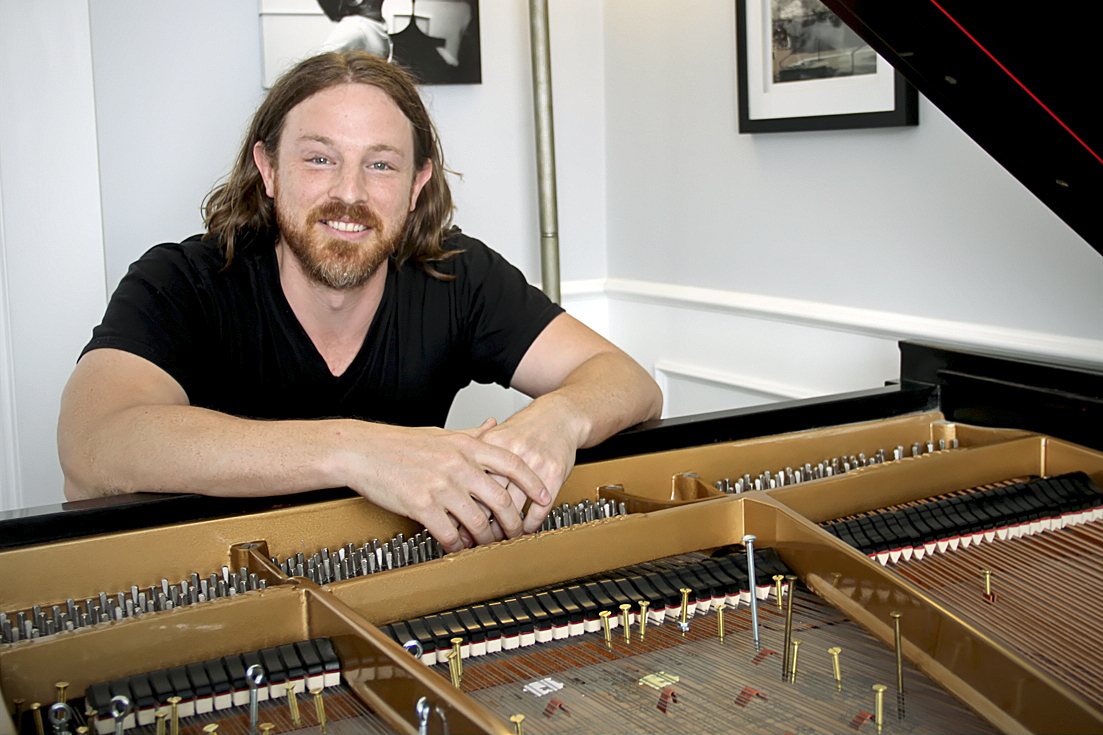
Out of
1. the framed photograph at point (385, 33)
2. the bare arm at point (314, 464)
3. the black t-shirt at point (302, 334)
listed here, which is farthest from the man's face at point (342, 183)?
the framed photograph at point (385, 33)

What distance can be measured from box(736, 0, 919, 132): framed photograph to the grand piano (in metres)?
0.82

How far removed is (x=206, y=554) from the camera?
1.37 meters

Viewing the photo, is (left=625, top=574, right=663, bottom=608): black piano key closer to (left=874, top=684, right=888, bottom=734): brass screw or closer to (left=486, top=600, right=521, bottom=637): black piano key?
(left=486, top=600, right=521, bottom=637): black piano key

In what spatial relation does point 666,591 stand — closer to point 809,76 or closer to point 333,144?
point 333,144

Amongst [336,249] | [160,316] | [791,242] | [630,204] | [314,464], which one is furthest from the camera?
[630,204]

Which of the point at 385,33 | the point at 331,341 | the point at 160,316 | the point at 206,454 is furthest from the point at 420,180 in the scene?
the point at 206,454

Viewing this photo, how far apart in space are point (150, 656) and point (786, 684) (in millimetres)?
671

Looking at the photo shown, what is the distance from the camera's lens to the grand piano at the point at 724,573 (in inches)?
42.4

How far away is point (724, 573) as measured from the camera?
1376 millimetres

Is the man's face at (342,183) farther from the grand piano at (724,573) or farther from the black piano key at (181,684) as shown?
the black piano key at (181,684)

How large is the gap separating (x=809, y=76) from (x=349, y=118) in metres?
1.19

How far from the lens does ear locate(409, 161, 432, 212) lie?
7.66 feet

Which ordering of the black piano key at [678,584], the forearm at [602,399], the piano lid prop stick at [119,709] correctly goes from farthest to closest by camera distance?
1. the forearm at [602,399]
2. the black piano key at [678,584]
3. the piano lid prop stick at [119,709]

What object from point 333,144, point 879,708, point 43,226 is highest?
point 333,144
